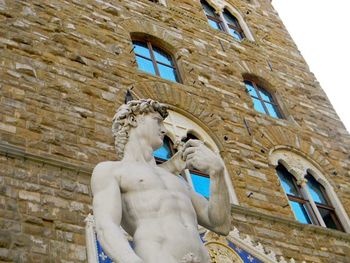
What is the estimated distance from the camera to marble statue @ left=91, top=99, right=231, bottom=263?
308cm

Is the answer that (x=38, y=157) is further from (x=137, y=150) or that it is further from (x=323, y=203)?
(x=323, y=203)

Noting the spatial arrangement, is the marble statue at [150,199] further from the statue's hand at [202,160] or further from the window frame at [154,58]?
the window frame at [154,58]

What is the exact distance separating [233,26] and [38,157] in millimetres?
6858

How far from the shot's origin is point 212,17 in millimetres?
11859

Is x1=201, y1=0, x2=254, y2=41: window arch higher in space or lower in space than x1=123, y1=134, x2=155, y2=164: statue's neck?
higher

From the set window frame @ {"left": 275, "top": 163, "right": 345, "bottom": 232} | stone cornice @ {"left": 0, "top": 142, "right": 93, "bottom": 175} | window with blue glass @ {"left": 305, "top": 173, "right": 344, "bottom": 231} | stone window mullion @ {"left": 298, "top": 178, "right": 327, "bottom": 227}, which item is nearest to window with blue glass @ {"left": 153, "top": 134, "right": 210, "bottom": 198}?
window frame @ {"left": 275, "top": 163, "right": 345, "bottom": 232}

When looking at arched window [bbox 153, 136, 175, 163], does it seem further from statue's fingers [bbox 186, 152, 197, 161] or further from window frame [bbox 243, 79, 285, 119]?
statue's fingers [bbox 186, 152, 197, 161]

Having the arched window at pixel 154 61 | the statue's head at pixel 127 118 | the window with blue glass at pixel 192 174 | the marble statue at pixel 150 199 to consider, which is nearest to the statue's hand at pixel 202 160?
the marble statue at pixel 150 199

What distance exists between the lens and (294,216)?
8062 mm

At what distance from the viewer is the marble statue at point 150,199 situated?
3080mm

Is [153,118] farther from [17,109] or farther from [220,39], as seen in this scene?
[220,39]

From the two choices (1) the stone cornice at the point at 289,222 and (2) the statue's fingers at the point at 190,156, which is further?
(1) the stone cornice at the point at 289,222

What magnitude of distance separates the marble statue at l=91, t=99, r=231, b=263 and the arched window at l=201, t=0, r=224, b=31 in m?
7.85

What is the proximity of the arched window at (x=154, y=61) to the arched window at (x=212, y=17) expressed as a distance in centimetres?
206
